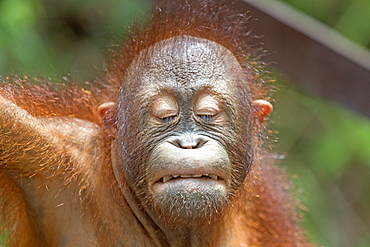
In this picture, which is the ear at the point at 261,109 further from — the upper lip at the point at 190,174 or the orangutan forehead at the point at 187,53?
the upper lip at the point at 190,174

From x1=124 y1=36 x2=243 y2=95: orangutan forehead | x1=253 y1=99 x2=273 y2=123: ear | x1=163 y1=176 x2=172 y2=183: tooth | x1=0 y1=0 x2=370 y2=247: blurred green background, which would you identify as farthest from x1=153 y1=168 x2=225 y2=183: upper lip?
x1=0 y1=0 x2=370 y2=247: blurred green background

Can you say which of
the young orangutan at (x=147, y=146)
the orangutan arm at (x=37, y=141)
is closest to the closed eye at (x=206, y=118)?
the young orangutan at (x=147, y=146)

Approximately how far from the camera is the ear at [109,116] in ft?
9.50

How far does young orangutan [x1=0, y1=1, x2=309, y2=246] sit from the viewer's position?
8.59 ft

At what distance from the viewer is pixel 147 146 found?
107 inches

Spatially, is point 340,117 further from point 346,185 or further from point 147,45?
point 147,45

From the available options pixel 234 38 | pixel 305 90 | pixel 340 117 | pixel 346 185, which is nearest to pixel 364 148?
pixel 340 117

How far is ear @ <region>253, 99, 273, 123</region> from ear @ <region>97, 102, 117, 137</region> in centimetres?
72

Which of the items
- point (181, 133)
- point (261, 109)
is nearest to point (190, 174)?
point (181, 133)

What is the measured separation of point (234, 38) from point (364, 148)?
130 inches

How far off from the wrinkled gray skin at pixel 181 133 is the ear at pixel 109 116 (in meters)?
0.06

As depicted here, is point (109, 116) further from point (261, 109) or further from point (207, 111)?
point (261, 109)

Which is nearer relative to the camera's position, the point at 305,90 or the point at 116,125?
the point at 116,125

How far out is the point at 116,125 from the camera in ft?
9.52
